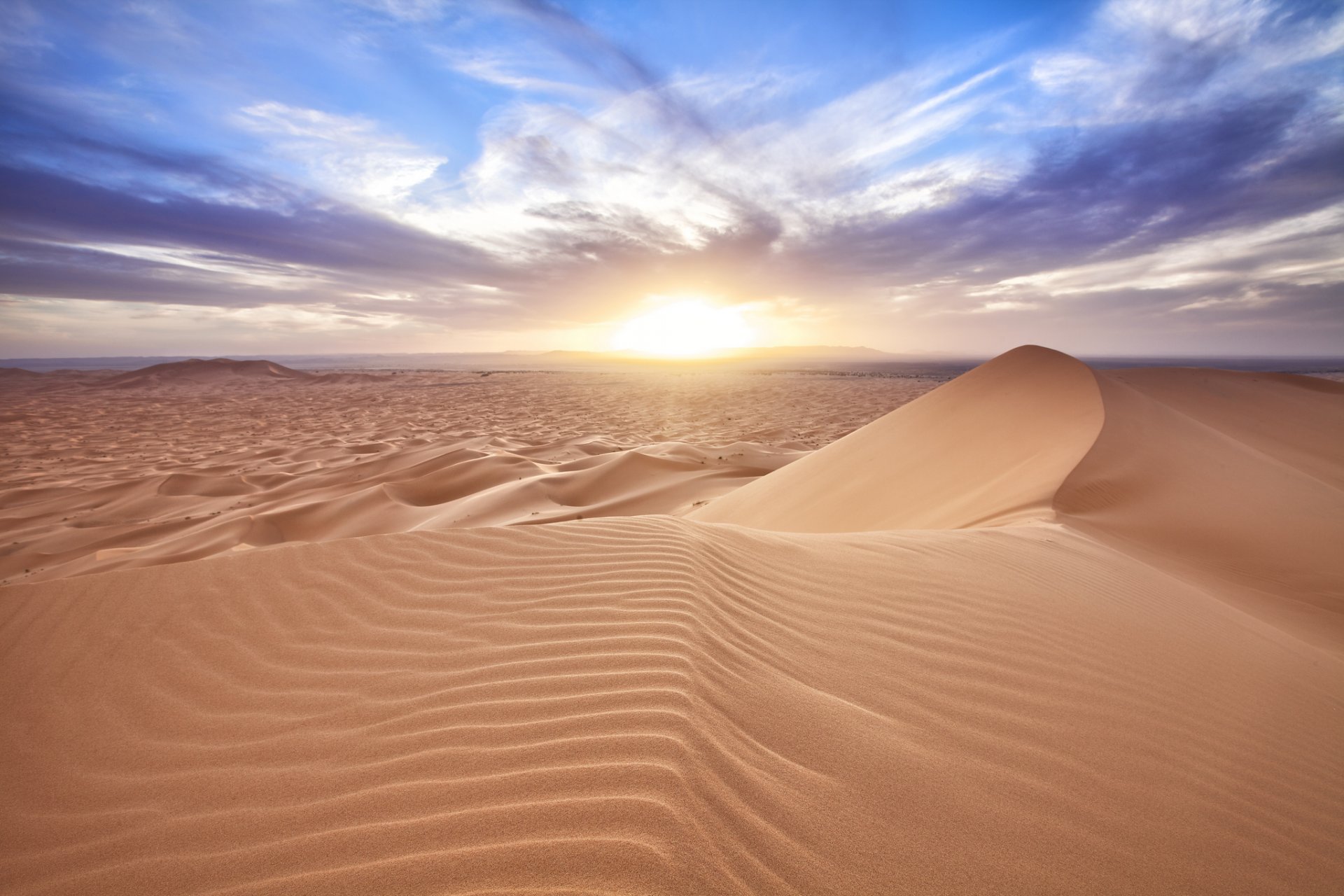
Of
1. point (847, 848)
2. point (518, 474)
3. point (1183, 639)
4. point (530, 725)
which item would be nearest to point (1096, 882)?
point (847, 848)

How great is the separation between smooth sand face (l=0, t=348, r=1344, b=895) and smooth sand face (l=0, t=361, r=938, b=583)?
2786 mm

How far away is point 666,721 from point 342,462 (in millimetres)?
8472

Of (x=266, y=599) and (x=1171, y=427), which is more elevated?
(x=1171, y=427)

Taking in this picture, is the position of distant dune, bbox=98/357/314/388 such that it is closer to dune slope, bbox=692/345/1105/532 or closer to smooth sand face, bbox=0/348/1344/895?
dune slope, bbox=692/345/1105/532

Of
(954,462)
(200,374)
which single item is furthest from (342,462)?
(200,374)

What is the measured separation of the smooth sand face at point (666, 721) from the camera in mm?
1312

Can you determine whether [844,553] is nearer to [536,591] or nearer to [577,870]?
[536,591]

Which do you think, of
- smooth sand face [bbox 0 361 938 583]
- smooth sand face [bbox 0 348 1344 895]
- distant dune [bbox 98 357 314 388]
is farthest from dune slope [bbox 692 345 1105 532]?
distant dune [bbox 98 357 314 388]

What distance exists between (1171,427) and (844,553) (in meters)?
5.61

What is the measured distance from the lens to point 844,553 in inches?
133

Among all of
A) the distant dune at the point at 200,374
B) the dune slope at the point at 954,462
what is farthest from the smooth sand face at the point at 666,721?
the distant dune at the point at 200,374

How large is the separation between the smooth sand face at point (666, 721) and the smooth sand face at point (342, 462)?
2.79 m

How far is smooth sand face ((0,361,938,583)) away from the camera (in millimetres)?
5562

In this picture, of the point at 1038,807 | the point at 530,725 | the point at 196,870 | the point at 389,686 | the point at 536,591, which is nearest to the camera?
the point at 196,870
